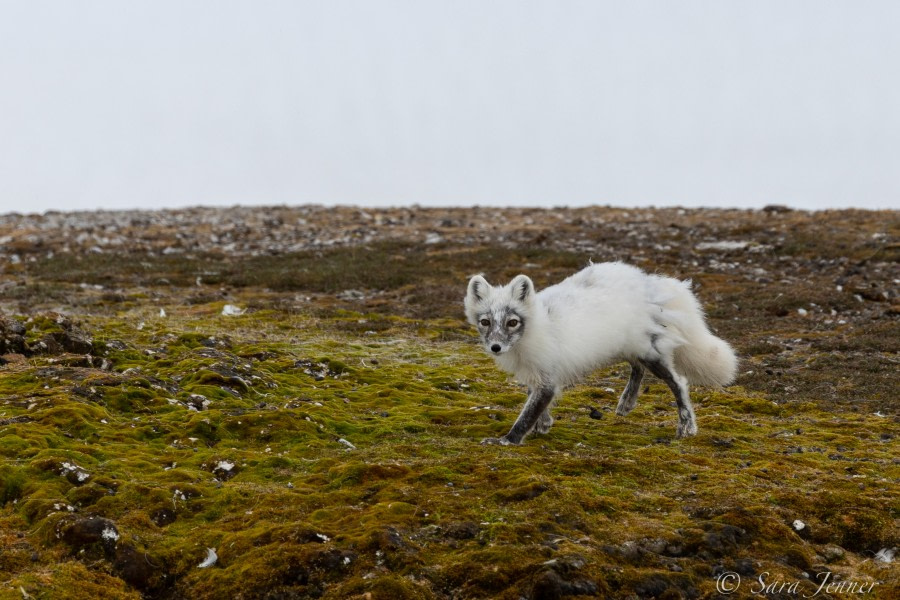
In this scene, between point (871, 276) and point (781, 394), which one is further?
point (871, 276)

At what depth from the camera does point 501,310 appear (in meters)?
8.84

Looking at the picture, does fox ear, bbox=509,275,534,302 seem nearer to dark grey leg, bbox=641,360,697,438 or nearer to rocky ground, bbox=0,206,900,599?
rocky ground, bbox=0,206,900,599

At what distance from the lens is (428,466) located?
728 centimetres

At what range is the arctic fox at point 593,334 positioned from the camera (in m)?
8.88

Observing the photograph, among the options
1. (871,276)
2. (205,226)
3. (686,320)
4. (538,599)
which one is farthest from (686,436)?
(205,226)

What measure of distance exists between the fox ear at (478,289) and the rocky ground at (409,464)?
1.52m

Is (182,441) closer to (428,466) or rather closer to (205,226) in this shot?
(428,466)

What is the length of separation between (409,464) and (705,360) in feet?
14.5

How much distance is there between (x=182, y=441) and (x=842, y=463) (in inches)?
265

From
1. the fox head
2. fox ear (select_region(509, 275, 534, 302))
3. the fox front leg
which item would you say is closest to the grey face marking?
the fox head

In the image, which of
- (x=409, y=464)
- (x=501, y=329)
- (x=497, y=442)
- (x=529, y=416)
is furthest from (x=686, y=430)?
(x=409, y=464)

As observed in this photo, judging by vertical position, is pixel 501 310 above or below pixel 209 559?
above

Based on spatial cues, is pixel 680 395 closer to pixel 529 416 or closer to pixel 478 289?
pixel 529 416

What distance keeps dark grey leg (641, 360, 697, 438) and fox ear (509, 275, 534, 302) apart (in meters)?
1.88
